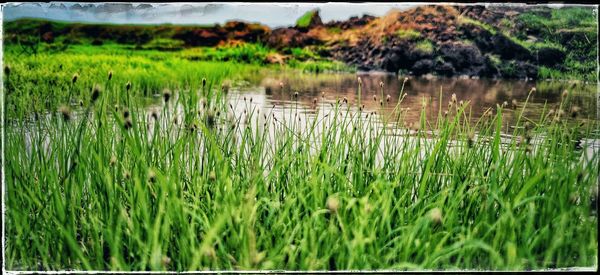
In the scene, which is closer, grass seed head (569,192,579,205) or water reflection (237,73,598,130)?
grass seed head (569,192,579,205)

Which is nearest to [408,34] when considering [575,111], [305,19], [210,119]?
[305,19]

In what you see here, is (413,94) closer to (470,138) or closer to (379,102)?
(379,102)

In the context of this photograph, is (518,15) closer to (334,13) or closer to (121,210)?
(334,13)

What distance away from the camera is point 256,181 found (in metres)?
2.51

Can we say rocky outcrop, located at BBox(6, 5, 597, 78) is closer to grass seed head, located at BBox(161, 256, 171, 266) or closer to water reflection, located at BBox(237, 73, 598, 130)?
water reflection, located at BBox(237, 73, 598, 130)

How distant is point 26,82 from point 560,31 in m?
2.55

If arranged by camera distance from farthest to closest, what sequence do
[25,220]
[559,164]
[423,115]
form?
[423,115] < [559,164] < [25,220]

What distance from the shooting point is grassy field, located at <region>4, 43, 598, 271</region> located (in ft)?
7.45

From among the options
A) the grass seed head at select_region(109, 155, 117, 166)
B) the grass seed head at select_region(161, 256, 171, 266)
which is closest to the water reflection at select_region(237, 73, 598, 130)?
the grass seed head at select_region(109, 155, 117, 166)

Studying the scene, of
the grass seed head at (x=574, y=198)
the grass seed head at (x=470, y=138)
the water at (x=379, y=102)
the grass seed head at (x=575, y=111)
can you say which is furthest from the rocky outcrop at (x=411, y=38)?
the grass seed head at (x=574, y=198)

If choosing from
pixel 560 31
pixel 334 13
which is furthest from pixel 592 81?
pixel 334 13

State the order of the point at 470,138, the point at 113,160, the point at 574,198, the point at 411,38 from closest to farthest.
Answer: the point at 113,160
the point at 574,198
the point at 470,138
the point at 411,38

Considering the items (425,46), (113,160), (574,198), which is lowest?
(574,198)

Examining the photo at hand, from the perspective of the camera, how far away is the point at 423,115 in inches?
109
